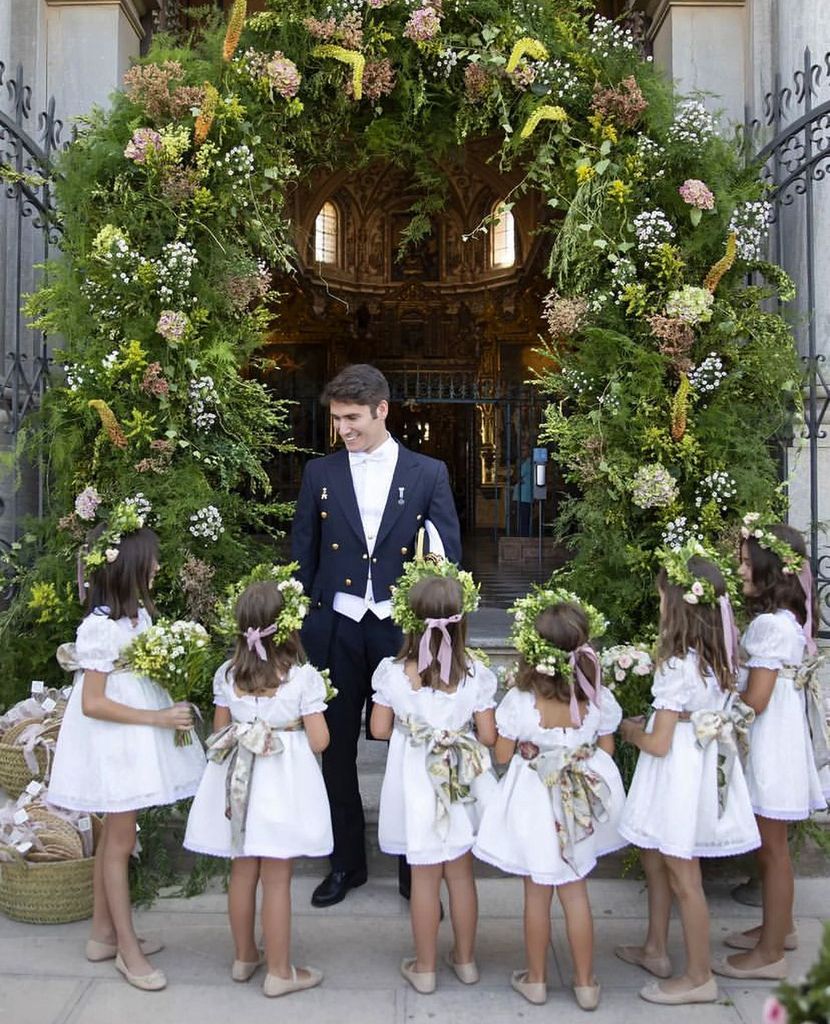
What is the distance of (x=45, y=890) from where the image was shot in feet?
13.1

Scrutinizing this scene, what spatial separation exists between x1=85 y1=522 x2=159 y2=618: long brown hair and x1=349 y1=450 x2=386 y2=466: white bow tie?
1.08m

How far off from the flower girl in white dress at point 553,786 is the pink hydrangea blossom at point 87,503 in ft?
8.74

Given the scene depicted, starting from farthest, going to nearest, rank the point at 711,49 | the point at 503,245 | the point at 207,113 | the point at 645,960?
1. the point at 503,245
2. the point at 711,49
3. the point at 207,113
4. the point at 645,960

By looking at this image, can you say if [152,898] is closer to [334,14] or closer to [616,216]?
[616,216]

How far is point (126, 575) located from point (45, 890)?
4.81 feet

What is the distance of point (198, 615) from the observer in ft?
17.1

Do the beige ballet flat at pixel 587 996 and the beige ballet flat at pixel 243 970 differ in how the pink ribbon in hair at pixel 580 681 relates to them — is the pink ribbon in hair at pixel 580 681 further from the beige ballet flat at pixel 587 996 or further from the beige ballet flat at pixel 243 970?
the beige ballet flat at pixel 243 970

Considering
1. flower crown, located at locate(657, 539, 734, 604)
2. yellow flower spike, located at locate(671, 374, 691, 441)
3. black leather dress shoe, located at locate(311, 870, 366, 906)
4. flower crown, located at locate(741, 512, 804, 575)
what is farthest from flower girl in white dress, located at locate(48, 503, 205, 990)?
yellow flower spike, located at locate(671, 374, 691, 441)

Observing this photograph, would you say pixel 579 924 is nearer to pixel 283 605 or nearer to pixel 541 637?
pixel 541 637

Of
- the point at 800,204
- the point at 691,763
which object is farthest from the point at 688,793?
the point at 800,204

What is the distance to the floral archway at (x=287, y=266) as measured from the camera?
16.9 ft

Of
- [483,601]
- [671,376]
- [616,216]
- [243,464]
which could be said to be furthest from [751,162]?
[483,601]

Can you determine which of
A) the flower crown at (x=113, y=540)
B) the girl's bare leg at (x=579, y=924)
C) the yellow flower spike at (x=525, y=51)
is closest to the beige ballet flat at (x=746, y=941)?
the girl's bare leg at (x=579, y=924)

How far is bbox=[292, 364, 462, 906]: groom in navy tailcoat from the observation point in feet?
14.1
